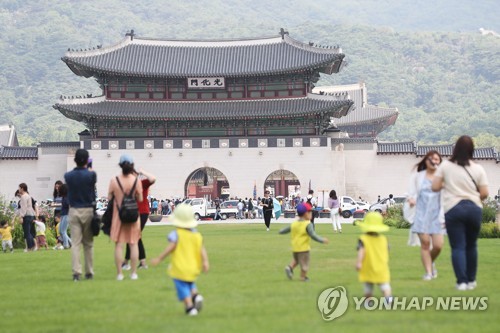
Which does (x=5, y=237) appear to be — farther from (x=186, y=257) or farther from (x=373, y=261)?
(x=373, y=261)

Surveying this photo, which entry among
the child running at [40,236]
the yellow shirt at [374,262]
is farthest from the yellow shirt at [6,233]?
the yellow shirt at [374,262]

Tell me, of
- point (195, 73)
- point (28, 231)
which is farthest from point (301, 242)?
point (195, 73)

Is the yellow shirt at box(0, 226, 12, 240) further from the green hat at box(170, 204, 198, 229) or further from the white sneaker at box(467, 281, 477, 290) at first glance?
the white sneaker at box(467, 281, 477, 290)

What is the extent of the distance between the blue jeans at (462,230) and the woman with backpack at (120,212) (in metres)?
4.85

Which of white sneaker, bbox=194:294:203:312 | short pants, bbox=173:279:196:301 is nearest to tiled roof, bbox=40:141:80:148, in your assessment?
short pants, bbox=173:279:196:301

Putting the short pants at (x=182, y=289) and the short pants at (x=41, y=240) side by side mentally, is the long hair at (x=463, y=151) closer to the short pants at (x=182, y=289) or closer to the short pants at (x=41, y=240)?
the short pants at (x=182, y=289)

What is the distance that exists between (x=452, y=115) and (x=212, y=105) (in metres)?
Answer: 95.0

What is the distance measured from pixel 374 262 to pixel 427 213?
11.8 feet

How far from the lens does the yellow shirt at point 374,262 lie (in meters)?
11.2

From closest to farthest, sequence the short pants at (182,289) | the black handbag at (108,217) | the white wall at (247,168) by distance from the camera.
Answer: the short pants at (182,289)
the black handbag at (108,217)
the white wall at (247,168)

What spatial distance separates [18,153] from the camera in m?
60.8

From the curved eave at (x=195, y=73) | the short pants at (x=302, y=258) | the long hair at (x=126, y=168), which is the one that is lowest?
the short pants at (x=302, y=258)

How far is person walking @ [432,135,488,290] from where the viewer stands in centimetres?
1272

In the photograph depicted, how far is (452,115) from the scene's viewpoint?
14900 centimetres
